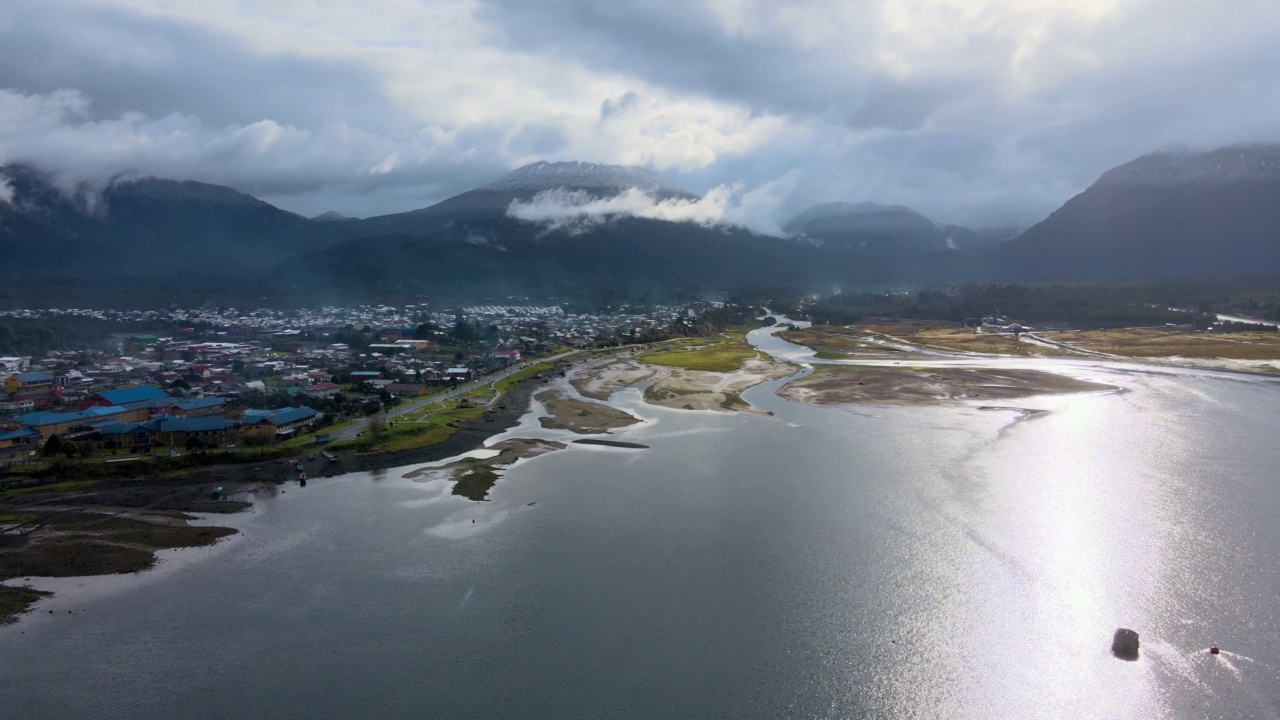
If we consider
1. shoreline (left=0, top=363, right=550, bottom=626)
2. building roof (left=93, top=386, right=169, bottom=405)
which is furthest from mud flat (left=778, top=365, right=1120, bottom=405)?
building roof (left=93, top=386, right=169, bottom=405)

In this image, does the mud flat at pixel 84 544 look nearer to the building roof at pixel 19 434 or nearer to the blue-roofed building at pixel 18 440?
the blue-roofed building at pixel 18 440

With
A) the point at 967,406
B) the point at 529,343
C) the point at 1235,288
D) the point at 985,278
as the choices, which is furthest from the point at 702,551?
the point at 985,278

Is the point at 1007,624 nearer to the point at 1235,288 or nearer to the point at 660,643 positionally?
the point at 660,643

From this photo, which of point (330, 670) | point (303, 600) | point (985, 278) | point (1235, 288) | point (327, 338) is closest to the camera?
point (330, 670)

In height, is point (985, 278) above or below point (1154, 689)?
above

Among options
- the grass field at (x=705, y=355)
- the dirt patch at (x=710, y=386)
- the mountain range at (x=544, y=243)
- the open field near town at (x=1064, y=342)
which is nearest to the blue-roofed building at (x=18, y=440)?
the dirt patch at (x=710, y=386)

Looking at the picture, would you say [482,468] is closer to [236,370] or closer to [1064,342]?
[236,370]
